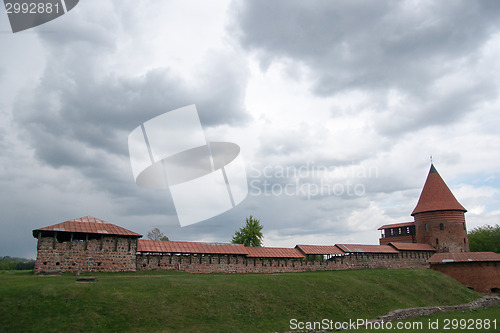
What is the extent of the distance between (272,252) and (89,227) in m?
14.7

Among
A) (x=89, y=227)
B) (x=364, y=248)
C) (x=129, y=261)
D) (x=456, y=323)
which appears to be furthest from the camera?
(x=364, y=248)

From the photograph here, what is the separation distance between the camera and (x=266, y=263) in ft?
94.5

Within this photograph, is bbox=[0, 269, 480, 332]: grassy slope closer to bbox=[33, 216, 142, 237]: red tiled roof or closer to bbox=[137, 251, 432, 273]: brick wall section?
bbox=[137, 251, 432, 273]: brick wall section

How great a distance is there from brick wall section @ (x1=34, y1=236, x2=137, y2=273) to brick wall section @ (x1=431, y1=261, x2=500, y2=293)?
102ft

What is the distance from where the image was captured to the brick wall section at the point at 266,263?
24547mm

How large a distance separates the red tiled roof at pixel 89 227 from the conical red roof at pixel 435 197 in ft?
117

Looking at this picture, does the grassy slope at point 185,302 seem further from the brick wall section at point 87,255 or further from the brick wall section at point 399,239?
the brick wall section at point 399,239

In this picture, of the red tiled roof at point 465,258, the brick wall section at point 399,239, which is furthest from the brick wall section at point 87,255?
the brick wall section at point 399,239

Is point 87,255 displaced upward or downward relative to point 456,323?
upward

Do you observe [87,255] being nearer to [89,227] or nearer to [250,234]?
[89,227]

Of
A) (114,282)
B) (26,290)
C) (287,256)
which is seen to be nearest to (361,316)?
(287,256)

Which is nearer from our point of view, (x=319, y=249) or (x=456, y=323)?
(x=456, y=323)

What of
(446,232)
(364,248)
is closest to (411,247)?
(446,232)

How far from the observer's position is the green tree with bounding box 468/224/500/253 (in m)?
52.3
